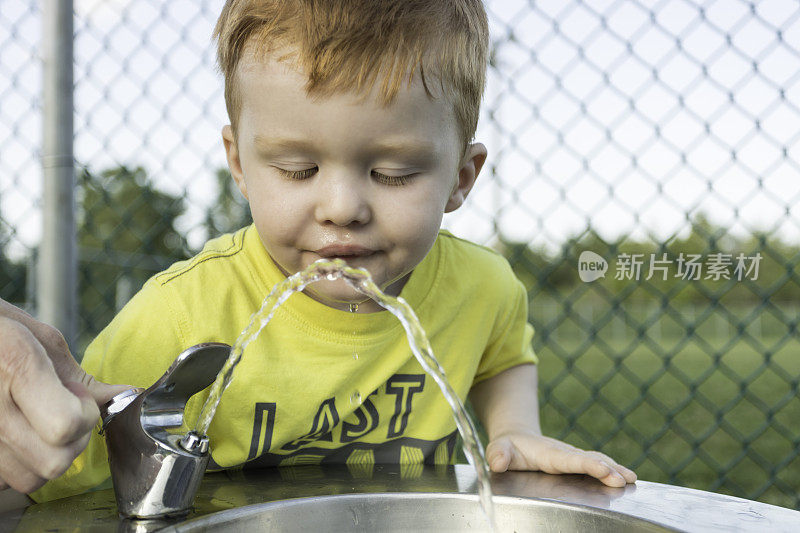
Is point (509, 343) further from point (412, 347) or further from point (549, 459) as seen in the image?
point (412, 347)

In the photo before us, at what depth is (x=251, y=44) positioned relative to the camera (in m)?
0.79

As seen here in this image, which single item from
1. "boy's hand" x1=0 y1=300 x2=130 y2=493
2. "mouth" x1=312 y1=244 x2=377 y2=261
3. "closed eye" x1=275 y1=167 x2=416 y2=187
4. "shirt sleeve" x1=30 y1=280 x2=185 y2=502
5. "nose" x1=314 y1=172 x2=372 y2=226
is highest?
"closed eye" x1=275 y1=167 x2=416 y2=187

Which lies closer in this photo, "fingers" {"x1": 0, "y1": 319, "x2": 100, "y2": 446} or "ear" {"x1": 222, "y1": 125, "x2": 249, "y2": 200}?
"fingers" {"x1": 0, "y1": 319, "x2": 100, "y2": 446}

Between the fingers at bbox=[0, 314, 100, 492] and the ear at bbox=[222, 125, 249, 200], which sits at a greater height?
the ear at bbox=[222, 125, 249, 200]

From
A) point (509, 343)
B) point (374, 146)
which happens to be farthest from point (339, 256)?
point (509, 343)

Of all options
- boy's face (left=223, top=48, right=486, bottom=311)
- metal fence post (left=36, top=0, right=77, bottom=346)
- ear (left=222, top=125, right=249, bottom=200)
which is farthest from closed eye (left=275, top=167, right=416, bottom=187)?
metal fence post (left=36, top=0, right=77, bottom=346)

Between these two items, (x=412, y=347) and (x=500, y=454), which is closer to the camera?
(x=412, y=347)

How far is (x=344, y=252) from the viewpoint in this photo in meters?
0.78

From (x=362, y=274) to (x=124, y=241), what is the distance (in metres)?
15.5

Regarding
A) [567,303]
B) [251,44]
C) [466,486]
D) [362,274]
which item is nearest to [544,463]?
[466,486]

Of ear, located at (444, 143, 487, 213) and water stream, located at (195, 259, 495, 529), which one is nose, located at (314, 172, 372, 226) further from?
ear, located at (444, 143, 487, 213)

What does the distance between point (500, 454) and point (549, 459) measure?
62 mm

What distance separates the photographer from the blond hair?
734mm

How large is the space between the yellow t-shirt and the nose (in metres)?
0.23
